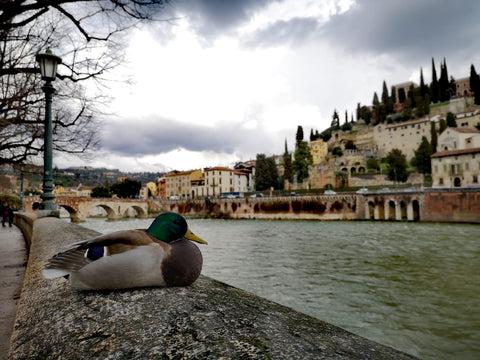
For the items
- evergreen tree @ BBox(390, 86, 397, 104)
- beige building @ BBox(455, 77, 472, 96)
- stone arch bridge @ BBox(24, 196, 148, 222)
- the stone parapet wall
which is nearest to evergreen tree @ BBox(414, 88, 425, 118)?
beige building @ BBox(455, 77, 472, 96)

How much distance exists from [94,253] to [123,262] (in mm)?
168

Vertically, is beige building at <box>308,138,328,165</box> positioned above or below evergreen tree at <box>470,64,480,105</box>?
below

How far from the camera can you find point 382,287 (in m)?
9.12

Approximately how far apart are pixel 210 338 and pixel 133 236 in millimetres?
748

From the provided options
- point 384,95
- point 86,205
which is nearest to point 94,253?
point 86,205

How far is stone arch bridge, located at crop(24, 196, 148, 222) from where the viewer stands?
157ft

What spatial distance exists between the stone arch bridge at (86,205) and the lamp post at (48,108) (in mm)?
43879

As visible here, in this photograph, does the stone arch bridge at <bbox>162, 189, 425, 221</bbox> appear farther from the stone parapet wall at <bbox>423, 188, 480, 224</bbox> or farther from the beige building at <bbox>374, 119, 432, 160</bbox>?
the beige building at <bbox>374, 119, 432, 160</bbox>

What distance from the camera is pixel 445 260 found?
42.7 feet

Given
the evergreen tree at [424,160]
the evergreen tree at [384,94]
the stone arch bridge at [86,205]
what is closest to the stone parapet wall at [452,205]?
the evergreen tree at [424,160]

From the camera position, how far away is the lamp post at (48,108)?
21.2 ft

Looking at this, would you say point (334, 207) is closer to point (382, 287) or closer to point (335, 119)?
point (382, 287)

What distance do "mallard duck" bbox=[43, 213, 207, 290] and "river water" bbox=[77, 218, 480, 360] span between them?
5.66 m

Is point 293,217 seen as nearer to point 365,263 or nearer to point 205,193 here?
point 365,263
